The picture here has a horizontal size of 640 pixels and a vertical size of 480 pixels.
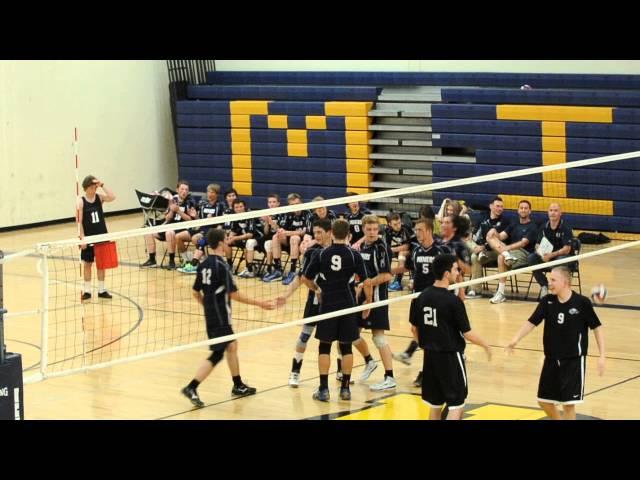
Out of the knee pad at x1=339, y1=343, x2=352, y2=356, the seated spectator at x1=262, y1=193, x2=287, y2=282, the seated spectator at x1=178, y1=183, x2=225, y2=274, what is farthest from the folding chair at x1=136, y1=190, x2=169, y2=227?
the knee pad at x1=339, y1=343, x2=352, y2=356

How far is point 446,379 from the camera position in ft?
31.2

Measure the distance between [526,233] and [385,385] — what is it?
5531mm

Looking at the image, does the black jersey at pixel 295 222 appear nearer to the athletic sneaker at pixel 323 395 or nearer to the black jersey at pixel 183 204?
the black jersey at pixel 183 204

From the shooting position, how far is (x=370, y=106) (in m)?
23.7

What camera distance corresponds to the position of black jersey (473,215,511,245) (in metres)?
17.2

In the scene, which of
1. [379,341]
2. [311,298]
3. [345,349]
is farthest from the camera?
[379,341]

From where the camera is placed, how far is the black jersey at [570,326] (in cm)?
961

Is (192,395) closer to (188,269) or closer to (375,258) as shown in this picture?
(375,258)

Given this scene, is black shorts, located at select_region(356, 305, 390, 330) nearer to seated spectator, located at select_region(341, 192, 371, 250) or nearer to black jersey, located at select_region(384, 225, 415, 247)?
black jersey, located at select_region(384, 225, 415, 247)

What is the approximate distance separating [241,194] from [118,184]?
3.01 meters

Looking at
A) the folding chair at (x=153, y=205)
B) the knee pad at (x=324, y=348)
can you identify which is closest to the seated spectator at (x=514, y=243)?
the knee pad at (x=324, y=348)

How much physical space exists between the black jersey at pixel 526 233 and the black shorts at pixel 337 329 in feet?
19.4

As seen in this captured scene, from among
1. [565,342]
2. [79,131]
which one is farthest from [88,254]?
[565,342]
